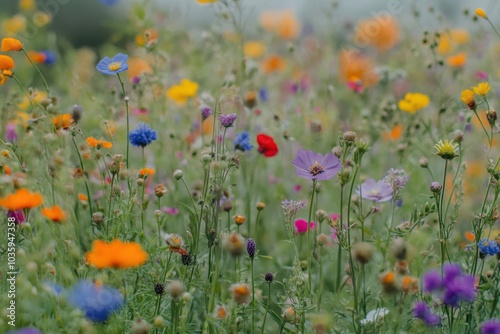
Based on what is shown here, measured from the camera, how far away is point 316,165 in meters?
1.65

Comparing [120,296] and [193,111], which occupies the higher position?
[193,111]

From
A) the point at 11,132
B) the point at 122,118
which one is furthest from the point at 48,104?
the point at 122,118

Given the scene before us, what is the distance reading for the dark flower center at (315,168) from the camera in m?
1.64

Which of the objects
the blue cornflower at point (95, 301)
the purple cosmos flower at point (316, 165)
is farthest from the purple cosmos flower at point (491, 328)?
the blue cornflower at point (95, 301)

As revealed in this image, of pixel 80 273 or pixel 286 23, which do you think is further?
pixel 286 23

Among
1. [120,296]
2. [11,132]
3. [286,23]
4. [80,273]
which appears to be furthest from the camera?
[286,23]

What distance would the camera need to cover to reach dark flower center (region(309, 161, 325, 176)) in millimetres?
1639

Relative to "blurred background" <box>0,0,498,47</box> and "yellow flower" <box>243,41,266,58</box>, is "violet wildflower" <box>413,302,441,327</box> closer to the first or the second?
"blurred background" <box>0,0,498,47</box>

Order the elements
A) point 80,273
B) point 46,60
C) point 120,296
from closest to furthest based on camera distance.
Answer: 1. point 120,296
2. point 80,273
3. point 46,60

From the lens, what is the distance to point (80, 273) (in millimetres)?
1513

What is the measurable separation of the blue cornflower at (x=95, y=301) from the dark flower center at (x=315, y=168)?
0.64m

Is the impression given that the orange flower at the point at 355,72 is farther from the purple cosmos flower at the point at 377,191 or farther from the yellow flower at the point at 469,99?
the yellow flower at the point at 469,99

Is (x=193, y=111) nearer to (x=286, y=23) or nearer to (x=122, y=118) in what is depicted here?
(x=122, y=118)

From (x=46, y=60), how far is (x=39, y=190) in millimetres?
1396
